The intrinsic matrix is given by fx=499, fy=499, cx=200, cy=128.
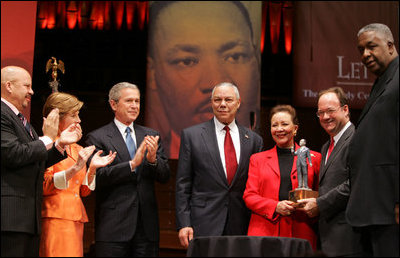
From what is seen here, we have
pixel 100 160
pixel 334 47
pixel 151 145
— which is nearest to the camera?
pixel 100 160

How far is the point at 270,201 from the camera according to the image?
324cm

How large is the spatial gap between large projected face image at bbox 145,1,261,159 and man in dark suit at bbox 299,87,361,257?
2790 millimetres

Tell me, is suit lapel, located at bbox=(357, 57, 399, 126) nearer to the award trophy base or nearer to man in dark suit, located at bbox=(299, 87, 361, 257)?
man in dark suit, located at bbox=(299, 87, 361, 257)

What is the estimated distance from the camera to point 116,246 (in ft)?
10.9

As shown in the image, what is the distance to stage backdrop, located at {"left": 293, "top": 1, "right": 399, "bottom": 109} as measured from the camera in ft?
21.8

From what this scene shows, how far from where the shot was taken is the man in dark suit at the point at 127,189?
131 inches

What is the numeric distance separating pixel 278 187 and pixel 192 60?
3116 millimetres

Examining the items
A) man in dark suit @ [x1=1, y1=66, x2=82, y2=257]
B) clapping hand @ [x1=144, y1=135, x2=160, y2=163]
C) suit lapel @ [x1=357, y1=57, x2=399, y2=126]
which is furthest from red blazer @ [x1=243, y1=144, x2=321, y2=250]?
man in dark suit @ [x1=1, y1=66, x2=82, y2=257]

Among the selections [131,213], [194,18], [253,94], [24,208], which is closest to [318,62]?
[253,94]

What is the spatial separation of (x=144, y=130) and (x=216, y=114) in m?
0.55

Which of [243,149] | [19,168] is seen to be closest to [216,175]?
[243,149]

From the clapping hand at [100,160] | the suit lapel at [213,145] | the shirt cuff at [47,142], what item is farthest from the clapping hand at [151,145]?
the shirt cuff at [47,142]

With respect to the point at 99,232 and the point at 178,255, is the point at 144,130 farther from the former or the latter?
the point at 178,255

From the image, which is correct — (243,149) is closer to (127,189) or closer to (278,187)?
(278,187)
